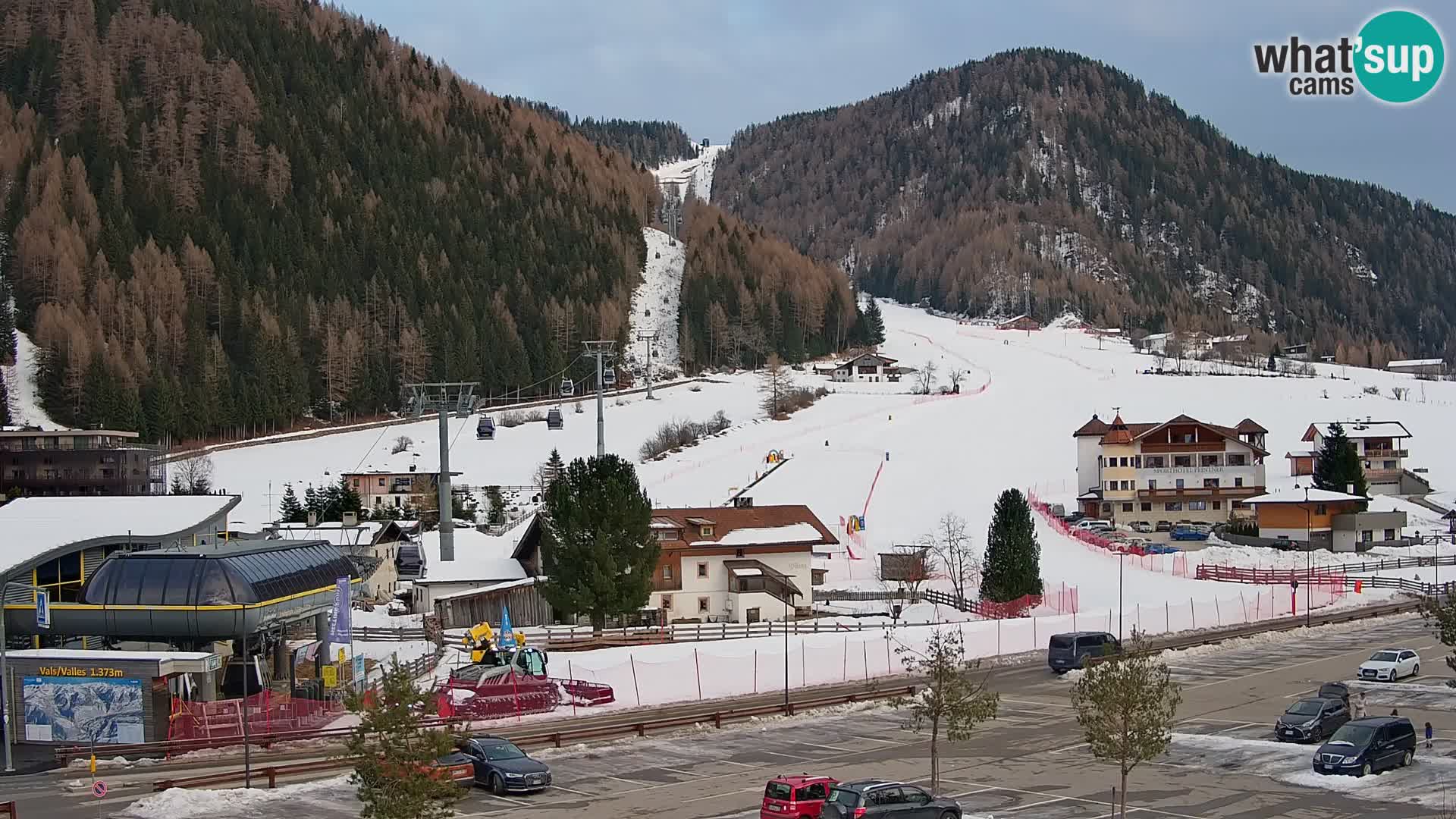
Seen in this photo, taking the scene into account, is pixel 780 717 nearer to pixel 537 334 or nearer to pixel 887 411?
pixel 887 411

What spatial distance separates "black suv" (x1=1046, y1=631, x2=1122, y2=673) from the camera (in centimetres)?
4481

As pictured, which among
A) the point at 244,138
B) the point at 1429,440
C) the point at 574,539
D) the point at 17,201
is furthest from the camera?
the point at 244,138

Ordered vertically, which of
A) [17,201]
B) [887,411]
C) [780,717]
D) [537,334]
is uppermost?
A: [17,201]

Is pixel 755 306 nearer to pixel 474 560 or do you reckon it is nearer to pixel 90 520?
pixel 474 560

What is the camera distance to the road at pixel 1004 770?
1099 inches

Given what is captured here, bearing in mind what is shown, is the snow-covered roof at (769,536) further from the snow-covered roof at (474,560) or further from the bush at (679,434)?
the bush at (679,434)

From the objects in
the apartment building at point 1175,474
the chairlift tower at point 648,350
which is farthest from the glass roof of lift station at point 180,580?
the chairlift tower at point 648,350

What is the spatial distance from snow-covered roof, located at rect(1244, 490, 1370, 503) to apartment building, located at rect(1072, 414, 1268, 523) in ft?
15.2

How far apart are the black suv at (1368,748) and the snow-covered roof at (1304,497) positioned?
46269mm

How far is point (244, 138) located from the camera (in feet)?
564

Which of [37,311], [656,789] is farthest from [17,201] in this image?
[656,789]

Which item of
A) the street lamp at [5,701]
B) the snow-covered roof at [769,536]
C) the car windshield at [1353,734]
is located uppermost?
the snow-covered roof at [769,536]

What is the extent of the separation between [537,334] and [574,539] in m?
113

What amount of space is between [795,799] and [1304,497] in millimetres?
57183
